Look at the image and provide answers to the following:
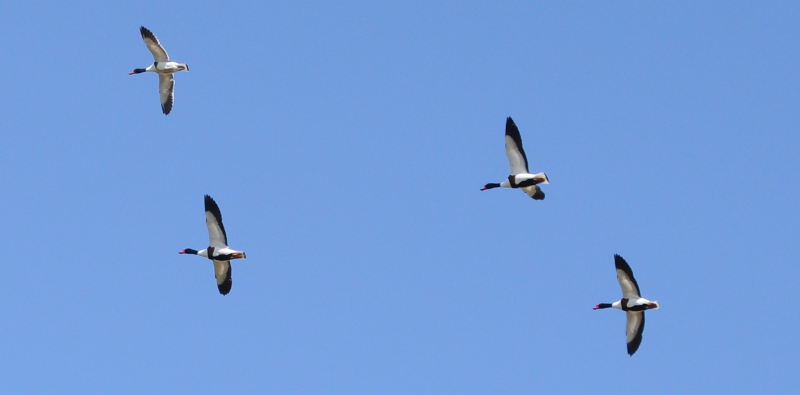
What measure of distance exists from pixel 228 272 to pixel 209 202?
2782 millimetres

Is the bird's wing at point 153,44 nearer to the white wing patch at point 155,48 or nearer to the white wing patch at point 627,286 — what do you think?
the white wing patch at point 155,48

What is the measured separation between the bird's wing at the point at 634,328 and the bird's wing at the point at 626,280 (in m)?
0.59

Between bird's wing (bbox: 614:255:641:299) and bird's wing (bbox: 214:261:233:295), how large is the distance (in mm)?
12824

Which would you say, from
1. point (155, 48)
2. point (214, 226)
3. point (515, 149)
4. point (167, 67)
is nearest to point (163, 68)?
point (167, 67)

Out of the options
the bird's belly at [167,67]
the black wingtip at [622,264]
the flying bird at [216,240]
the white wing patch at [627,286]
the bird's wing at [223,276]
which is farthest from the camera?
the bird's belly at [167,67]

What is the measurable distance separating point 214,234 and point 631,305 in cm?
1364

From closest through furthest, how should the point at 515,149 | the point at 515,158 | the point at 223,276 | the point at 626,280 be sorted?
1. the point at 626,280
2. the point at 515,149
3. the point at 515,158
4. the point at 223,276

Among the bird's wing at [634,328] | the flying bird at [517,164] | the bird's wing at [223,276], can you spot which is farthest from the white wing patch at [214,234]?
the bird's wing at [634,328]

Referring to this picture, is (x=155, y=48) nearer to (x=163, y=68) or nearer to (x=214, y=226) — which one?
(x=163, y=68)

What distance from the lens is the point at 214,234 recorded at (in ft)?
122

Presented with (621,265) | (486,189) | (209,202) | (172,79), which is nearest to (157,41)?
(172,79)

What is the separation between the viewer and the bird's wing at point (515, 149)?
36688 mm

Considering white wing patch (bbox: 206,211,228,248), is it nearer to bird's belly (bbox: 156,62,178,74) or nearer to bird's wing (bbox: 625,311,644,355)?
bird's belly (bbox: 156,62,178,74)

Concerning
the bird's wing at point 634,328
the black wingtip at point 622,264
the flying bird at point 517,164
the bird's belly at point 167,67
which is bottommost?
the bird's wing at point 634,328
